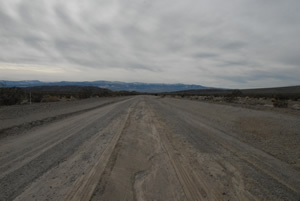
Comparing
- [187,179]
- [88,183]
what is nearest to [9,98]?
[88,183]

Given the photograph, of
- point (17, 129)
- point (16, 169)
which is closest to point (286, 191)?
point (16, 169)

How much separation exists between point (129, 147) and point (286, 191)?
394 cm

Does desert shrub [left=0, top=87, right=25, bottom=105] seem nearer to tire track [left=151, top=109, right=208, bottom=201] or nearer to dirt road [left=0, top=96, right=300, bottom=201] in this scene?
dirt road [left=0, top=96, right=300, bottom=201]

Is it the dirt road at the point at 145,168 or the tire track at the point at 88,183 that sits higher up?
the tire track at the point at 88,183

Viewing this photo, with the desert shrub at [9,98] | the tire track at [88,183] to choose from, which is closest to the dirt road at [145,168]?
the tire track at [88,183]

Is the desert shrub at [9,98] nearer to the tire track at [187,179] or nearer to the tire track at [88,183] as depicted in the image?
the tire track at [88,183]

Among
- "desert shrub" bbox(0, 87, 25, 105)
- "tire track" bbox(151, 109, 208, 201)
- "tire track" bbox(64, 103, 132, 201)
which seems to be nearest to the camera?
"tire track" bbox(64, 103, 132, 201)

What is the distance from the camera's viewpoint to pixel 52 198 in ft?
8.93

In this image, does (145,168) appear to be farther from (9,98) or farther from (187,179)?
(9,98)

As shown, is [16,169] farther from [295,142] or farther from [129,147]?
[295,142]

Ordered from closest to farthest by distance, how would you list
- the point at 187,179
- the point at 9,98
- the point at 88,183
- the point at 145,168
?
the point at 88,183 < the point at 187,179 < the point at 145,168 < the point at 9,98

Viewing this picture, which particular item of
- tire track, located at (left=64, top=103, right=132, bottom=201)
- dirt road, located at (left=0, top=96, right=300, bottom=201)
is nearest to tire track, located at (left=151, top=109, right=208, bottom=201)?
dirt road, located at (left=0, top=96, right=300, bottom=201)

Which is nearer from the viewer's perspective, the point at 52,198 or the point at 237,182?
the point at 52,198

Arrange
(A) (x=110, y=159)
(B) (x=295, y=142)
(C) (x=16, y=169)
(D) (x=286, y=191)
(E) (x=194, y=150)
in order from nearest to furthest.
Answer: (D) (x=286, y=191) < (C) (x=16, y=169) < (A) (x=110, y=159) < (E) (x=194, y=150) < (B) (x=295, y=142)
